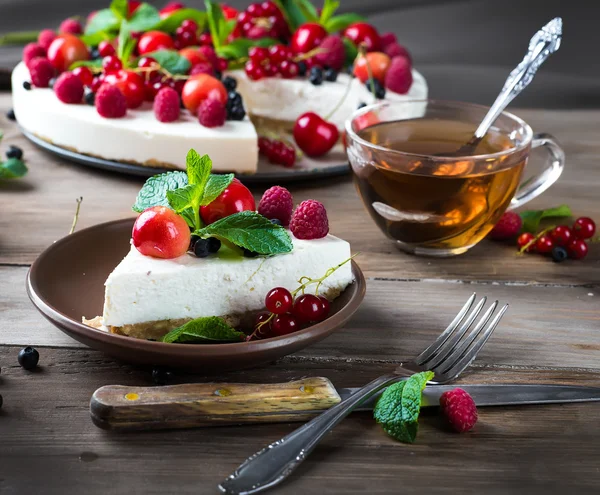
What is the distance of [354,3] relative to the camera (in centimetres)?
370

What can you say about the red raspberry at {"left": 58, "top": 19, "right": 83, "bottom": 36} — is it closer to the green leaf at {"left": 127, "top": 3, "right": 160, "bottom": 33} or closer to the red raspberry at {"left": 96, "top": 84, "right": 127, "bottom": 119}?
the green leaf at {"left": 127, "top": 3, "right": 160, "bottom": 33}

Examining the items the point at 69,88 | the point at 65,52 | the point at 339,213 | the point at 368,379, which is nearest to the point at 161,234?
the point at 368,379

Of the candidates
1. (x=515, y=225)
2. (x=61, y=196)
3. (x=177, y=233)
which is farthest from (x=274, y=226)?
(x=61, y=196)

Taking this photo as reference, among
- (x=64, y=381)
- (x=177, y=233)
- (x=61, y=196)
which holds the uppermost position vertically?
(x=177, y=233)

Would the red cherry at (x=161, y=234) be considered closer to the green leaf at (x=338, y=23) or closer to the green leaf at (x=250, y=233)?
the green leaf at (x=250, y=233)

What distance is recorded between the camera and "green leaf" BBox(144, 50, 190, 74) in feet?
7.63

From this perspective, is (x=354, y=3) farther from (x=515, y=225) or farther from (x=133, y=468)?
(x=133, y=468)

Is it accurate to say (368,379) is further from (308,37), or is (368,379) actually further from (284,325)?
(308,37)

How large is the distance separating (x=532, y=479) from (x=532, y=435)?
0.10m

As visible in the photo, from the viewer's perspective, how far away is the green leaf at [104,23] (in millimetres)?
2605

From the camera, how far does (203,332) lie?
1.27 meters

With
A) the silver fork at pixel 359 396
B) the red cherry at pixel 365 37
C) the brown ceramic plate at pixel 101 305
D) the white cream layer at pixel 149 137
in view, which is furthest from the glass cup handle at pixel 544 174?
the red cherry at pixel 365 37

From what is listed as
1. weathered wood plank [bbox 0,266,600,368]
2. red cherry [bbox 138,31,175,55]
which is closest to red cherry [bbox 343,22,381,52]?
red cherry [bbox 138,31,175,55]

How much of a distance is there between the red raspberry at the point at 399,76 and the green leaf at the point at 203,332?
1.38m
